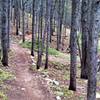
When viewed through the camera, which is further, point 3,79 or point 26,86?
point 3,79

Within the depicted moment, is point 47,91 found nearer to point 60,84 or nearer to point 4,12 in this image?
point 60,84

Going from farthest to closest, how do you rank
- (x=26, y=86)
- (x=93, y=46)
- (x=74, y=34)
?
(x=26, y=86) → (x=74, y=34) → (x=93, y=46)

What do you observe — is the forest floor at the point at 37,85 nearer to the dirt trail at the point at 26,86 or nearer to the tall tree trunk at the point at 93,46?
the dirt trail at the point at 26,86

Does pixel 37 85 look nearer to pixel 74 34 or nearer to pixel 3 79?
pixel 3 79

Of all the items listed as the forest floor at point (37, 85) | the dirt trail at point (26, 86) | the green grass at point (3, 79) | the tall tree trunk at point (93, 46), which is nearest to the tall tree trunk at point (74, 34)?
the forest floor at point (37, 85)

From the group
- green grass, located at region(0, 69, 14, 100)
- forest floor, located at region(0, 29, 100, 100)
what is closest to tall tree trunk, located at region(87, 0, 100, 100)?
forest floor, located at region(0, 29, 100, 100)

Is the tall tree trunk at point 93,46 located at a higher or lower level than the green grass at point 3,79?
higher

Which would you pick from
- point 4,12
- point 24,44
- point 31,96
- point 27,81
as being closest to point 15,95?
point 31,96

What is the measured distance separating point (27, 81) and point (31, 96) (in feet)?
7.40

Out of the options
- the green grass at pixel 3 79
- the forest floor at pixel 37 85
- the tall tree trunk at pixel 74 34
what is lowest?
the forest floor at pixel 37 85

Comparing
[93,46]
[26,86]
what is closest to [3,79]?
[26,86]

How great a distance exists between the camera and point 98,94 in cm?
1299

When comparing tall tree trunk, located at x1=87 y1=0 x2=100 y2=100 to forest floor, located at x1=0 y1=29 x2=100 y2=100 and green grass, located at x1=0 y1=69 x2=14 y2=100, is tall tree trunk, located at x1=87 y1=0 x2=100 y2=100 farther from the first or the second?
green grass, located at x1=0 y1=69 x2=14 y2=100

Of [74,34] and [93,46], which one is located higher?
[93,46]
